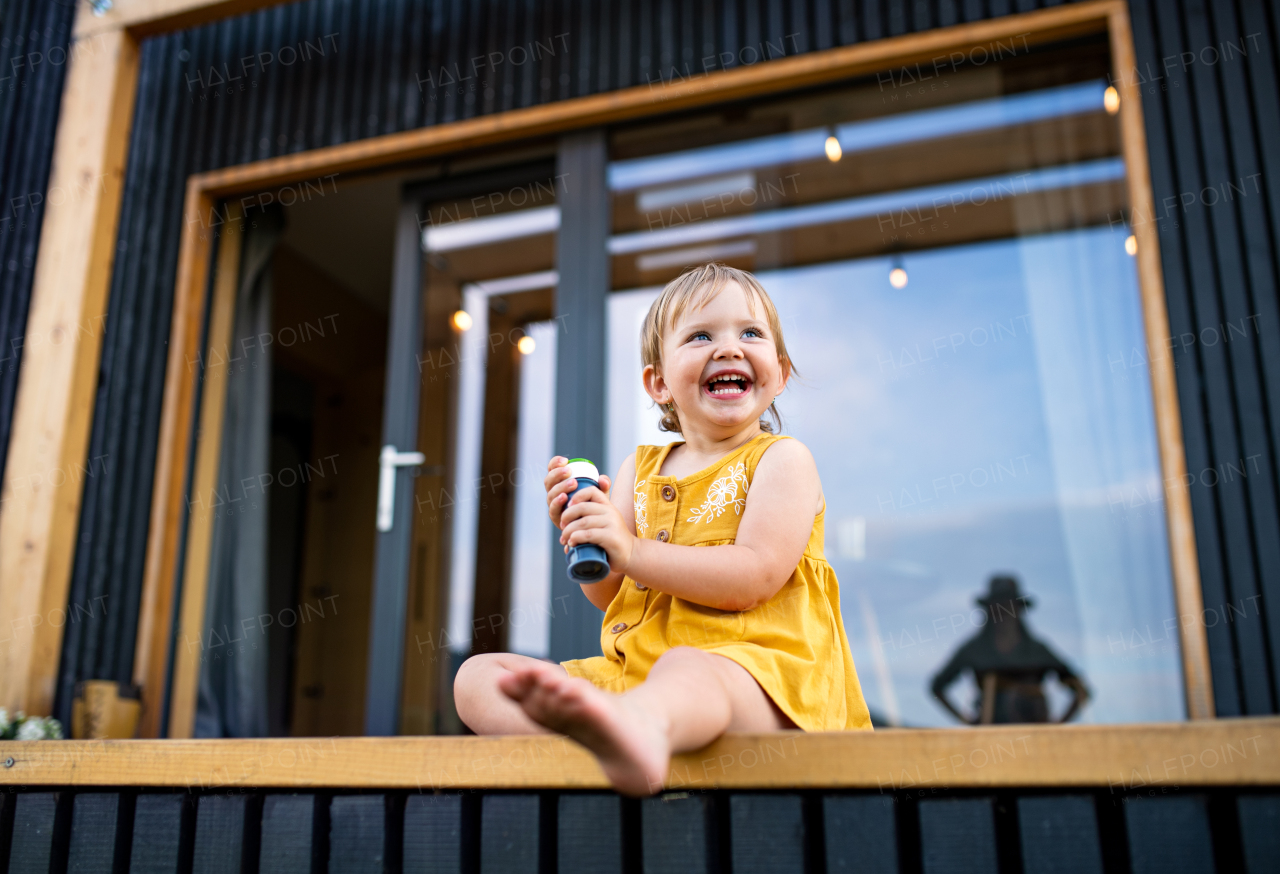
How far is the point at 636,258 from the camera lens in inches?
146

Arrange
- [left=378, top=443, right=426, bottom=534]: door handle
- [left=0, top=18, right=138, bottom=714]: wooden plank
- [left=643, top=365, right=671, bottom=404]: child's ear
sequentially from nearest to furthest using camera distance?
[left=643, top=365, right=671, bottom=404]: child's ear < [left=0, top=18, right=138, bottom=714]: wooden plank < [left=378, top=443, right=426, bottom=534]: door handle

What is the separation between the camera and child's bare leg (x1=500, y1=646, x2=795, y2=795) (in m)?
0.82

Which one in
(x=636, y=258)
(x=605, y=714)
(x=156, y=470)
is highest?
(x=636, y=258)

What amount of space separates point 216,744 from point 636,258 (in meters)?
2.80

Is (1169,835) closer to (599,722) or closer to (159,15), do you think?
(599,722)

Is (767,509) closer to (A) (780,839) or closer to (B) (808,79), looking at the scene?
(A) (780,839)

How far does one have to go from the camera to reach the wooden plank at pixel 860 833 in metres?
0.94

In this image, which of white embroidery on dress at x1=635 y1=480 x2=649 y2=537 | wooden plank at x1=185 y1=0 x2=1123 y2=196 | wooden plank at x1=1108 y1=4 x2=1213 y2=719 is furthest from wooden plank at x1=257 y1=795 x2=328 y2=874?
wooden plank at x1=185 y1=0 x2=1123 y2=196

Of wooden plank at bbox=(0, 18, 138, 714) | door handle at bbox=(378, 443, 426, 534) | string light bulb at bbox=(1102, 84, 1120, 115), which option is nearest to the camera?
wooden plank at bbox=(0, 18, 138, 714)

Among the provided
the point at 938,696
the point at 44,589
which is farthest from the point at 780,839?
the point at 938,696

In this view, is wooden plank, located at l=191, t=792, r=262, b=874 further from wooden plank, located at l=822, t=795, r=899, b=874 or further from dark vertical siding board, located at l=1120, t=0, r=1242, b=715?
dark vertical siding board, located at l=1120, t=0, r=1242, b=715

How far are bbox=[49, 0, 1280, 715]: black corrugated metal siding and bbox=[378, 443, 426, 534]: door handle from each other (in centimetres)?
78

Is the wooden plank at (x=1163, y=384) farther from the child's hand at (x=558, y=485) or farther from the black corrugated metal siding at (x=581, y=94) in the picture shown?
the child's hand at (x=558, y=485)

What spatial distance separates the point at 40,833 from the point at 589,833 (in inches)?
28.0
